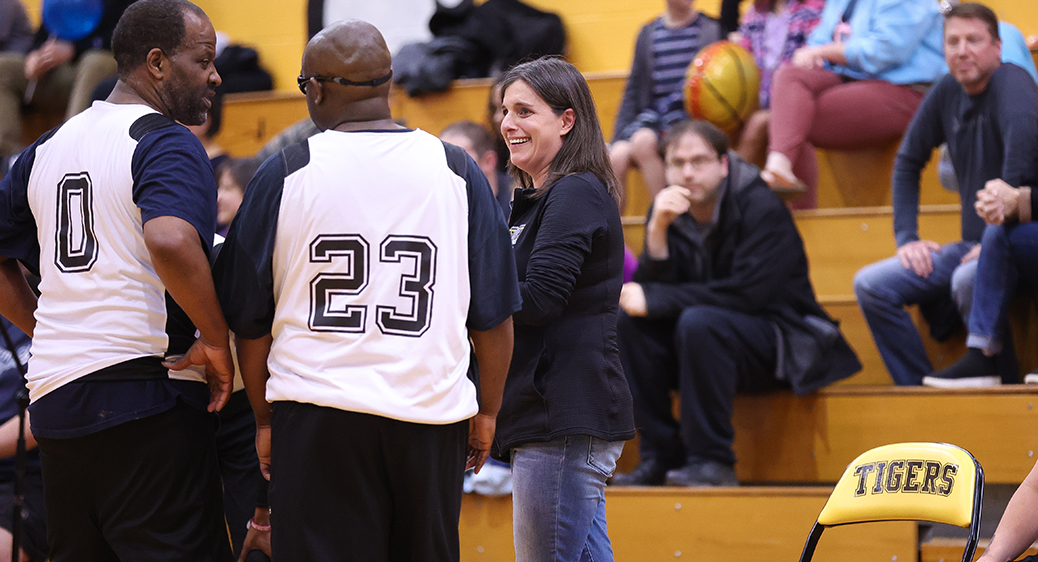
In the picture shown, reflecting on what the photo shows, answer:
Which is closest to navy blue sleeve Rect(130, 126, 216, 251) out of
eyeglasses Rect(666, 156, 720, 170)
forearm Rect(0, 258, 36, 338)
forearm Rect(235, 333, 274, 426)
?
forearm Rect(235, 333, 274, 426)

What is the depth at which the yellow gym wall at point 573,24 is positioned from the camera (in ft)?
19.4

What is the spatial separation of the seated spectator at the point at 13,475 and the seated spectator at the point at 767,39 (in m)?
3.29

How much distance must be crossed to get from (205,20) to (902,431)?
2.63 metres

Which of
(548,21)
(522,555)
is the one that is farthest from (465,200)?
(548,21)

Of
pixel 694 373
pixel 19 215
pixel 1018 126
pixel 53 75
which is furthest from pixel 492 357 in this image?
pixel 53 75

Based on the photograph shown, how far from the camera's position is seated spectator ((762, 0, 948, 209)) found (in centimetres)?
451

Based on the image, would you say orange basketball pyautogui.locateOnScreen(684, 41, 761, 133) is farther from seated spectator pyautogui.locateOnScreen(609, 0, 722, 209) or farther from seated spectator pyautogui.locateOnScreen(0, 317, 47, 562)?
seated spectator pyautogui.locateOnScreen(0, 317, 47, 562)

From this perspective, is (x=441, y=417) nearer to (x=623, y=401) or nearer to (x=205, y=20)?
(x=623, y=401)

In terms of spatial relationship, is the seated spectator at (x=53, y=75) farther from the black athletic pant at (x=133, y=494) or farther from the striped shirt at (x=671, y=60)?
the black athletic pant at (x=133, y=494)

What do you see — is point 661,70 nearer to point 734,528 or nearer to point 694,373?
point 694,373

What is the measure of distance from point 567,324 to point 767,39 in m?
3.28

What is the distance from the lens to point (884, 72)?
15.1 ft

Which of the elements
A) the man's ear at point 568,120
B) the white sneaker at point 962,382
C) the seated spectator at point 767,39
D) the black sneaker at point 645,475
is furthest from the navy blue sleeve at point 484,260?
the seated spectator at point 767,39

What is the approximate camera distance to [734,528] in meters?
3.28
